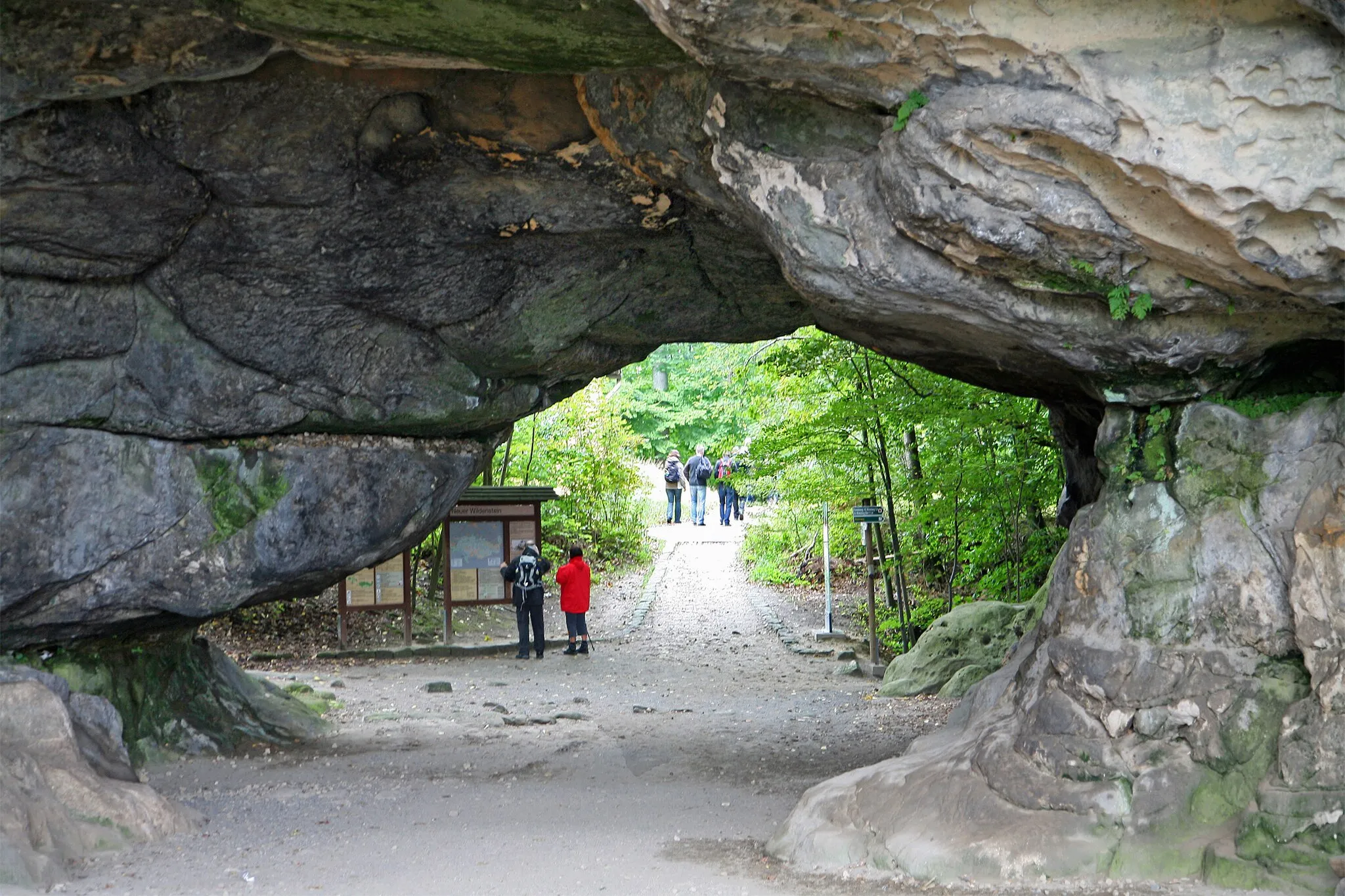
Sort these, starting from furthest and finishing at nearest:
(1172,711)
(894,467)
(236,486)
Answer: (894,467), (236,486), (1172,711)

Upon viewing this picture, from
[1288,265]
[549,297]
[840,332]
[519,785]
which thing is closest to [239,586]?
[519,785]

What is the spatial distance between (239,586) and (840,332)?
5742 mm

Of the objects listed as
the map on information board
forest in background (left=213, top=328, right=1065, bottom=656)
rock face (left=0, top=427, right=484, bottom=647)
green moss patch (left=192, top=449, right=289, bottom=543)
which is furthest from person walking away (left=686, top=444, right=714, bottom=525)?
green moss patch (left=192, top=449, right=289, bottom=543)

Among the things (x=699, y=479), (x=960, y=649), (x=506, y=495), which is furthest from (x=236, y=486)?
(x=699, y=479)

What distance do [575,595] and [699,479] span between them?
46.8 ft

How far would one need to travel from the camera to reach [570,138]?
26.4 ft

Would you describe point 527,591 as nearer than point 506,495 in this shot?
Yes

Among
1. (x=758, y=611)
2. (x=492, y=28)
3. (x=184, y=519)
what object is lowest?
(x=758, y=611)

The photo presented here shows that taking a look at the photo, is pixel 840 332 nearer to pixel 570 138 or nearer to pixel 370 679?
pixel 570 138

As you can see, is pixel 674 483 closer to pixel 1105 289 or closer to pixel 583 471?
pixel 583 471

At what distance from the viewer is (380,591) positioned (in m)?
15.2

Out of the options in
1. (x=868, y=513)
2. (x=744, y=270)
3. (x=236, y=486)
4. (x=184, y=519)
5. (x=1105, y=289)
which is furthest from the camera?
(x=868, y=513)

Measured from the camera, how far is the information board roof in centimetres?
1567

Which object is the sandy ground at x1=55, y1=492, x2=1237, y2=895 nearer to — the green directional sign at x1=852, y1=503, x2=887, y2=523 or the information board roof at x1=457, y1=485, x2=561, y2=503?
the green directional sign at x1=852, y1=503, x2=887, y2=523
